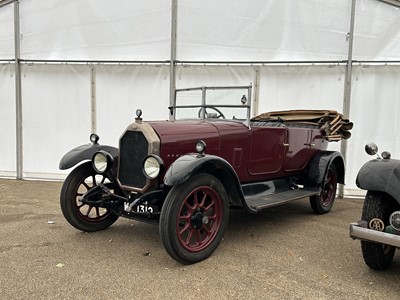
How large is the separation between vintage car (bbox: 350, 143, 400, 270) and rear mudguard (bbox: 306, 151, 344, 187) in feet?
6.44

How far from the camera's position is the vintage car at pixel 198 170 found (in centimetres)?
347

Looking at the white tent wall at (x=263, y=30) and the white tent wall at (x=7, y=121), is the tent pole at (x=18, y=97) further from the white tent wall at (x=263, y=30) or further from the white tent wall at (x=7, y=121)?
the white tent wall at (x=263, y=30)

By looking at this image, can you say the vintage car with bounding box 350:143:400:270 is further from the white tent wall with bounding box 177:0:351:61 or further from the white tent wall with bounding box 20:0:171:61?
the white tent wall with bounding box 20:0:171:61

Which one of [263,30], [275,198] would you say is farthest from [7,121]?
[275,198]

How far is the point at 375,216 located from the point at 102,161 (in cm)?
274

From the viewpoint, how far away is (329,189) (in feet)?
19.0

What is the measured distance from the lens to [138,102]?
7578 millimetres

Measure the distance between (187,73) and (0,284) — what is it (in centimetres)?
534

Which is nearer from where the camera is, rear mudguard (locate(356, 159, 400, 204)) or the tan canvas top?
rear mudguard (locate(356, 159, 400, 204))

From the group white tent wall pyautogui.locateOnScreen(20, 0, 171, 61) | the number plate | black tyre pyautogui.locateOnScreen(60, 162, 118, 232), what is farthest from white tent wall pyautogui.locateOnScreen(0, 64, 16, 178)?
the number plate

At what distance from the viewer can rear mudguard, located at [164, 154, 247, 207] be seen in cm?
324

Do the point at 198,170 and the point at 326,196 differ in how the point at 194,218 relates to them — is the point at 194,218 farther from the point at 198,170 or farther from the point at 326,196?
the point at 326,196

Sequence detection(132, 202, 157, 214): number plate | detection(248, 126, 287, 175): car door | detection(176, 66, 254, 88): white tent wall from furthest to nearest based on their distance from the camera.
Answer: detection(176, 66, 254, 88): white tent wall
detection(248, 126, 287, 175): car door
detection(132, 202, 157, 214): number plate

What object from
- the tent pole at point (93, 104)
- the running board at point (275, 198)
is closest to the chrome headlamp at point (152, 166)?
the running board at point (275, 198)
